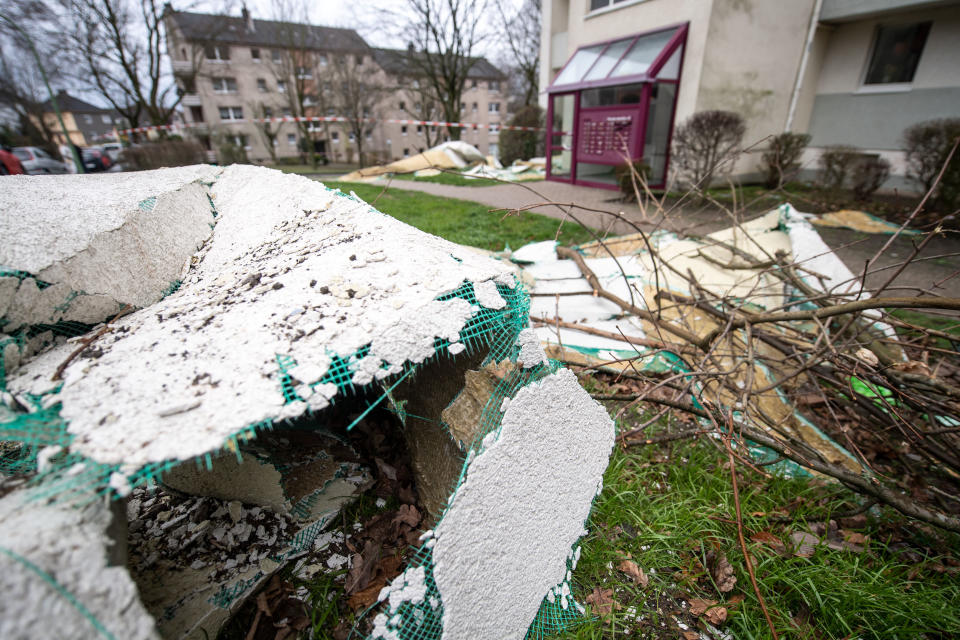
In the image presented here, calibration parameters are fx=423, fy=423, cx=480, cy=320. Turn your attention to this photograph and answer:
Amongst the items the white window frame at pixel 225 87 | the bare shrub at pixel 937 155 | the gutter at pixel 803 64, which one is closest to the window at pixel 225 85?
the white window frame at pixel 225 87

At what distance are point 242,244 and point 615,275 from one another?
119 inches

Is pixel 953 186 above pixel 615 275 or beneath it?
above

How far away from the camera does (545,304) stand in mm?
3570

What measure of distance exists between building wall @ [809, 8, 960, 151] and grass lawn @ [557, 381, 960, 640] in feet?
31.7

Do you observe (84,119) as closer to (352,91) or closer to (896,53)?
(352,91)

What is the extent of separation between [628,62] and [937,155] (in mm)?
5311

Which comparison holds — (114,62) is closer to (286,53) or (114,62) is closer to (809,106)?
(286,53)

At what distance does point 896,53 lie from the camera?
850 centimetres

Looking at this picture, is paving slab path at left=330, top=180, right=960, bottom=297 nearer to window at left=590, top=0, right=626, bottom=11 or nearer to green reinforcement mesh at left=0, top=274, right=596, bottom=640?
green reinforcement mesh at left=0, top=274, right=596, bottom=640

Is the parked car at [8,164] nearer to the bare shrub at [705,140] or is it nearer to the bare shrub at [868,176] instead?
the bare shrub at [705,140]

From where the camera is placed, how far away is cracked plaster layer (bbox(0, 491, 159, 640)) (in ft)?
2.17

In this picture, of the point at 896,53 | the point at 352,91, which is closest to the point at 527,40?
the point at 352,91

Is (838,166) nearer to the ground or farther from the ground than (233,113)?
nearer to the ground

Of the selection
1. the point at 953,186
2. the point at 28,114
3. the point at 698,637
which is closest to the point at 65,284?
the point at 698,637
